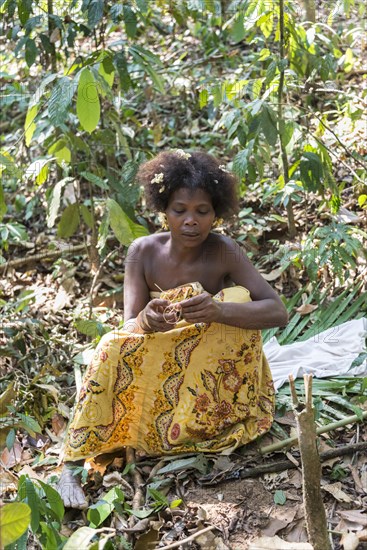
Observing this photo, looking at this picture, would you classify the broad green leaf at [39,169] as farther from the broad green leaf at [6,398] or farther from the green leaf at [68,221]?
the broad green leaf at [6,398]

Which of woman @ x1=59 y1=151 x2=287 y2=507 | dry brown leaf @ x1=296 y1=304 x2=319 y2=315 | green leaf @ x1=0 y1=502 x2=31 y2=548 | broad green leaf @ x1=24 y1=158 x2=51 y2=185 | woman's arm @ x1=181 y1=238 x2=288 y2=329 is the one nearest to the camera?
green leaf @ x1=0 y1=502 x2=31 y2=548

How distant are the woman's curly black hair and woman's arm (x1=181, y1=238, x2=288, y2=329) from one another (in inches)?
6.3

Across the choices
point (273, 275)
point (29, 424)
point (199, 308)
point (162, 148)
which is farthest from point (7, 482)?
point (162, 148)

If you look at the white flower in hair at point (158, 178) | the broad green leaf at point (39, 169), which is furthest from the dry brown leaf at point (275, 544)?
the broad green leaf at point (39, 169)

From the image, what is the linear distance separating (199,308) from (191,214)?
1.20 ft

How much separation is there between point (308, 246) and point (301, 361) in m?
0.52

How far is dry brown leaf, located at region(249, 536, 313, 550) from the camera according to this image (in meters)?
2.09

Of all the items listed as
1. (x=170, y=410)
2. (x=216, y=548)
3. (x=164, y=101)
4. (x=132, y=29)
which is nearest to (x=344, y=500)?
(x=216, y=548)

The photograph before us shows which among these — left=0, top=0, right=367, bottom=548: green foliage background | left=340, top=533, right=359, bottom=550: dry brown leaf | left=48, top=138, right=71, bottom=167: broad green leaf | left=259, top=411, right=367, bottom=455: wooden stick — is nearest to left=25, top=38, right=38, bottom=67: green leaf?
left=0, top=0, right=367, bottom=548: green foliage background

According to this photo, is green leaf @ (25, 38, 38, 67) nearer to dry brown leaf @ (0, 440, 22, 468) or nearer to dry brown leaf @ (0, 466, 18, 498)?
dry brown leaf @ (0, 440, 22, 468)

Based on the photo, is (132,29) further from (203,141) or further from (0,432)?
(0,432)

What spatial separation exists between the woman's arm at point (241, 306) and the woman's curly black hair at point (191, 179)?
16 cm

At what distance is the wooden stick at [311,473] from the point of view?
1.87 metres

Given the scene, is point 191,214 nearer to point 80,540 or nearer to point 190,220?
point 190,220
